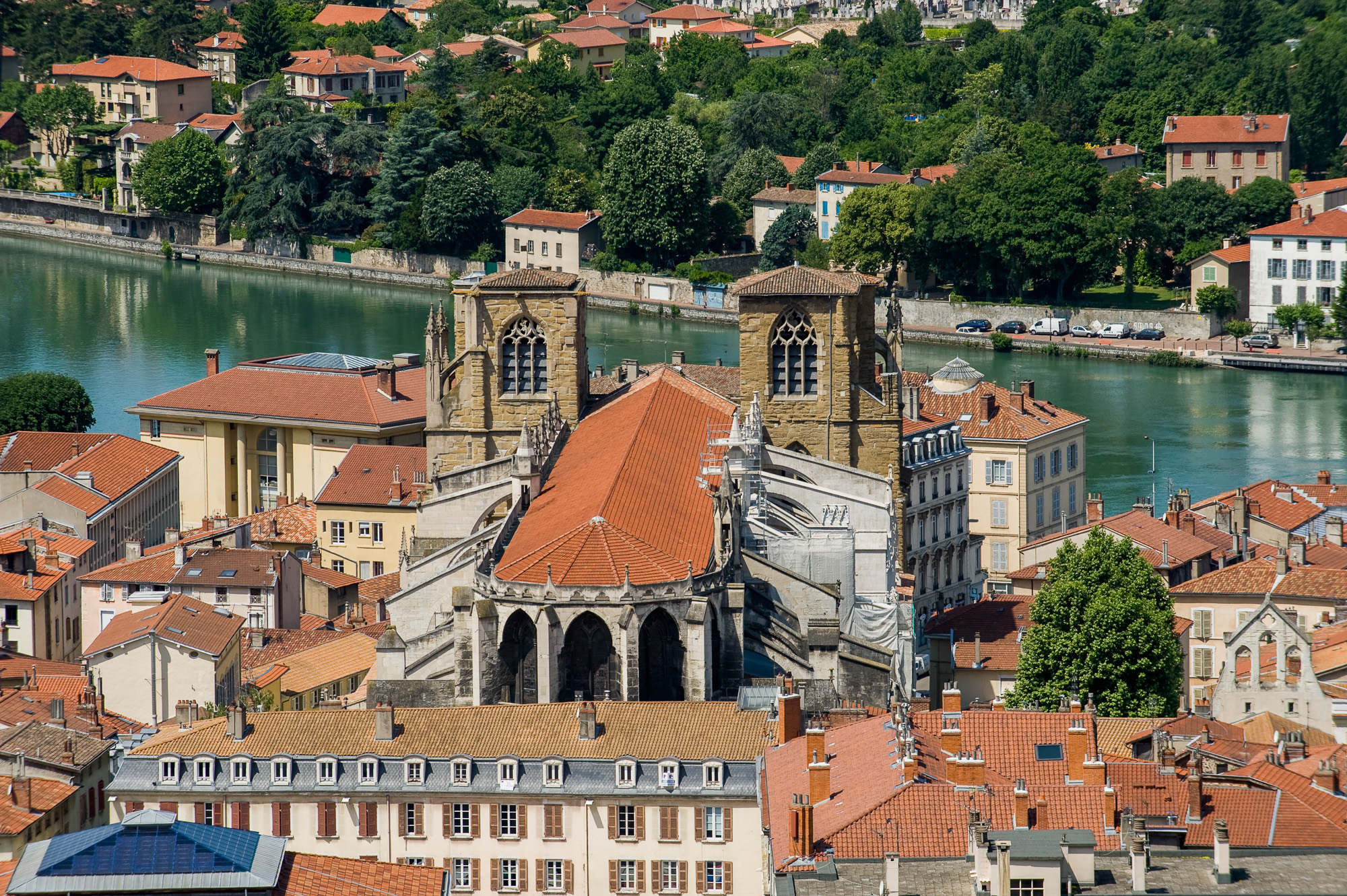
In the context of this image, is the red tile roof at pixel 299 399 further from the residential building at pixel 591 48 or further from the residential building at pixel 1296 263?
the residential building at pixel 591 48

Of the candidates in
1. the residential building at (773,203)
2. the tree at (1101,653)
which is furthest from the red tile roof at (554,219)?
the tree at (1101,653)

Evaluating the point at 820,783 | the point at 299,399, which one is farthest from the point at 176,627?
the point at 299,399

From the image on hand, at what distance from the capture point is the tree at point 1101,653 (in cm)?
5078

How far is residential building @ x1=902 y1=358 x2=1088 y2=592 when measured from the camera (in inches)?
2940

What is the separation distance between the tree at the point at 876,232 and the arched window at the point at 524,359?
61.6m

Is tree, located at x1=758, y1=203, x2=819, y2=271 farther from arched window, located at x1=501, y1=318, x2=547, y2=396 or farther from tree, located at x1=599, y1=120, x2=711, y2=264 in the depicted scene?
arched window, located at x1=501, y1=318, x2=547, y2=396

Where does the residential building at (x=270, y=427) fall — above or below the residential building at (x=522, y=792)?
above

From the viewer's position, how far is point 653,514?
1844 inches

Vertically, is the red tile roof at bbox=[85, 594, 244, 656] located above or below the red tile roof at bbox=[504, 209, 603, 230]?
A: below

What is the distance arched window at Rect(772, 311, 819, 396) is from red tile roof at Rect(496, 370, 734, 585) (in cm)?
192

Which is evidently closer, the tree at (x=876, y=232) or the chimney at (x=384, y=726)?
the chimney at (x=384, y=726)

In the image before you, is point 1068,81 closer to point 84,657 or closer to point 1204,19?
point 1204,19

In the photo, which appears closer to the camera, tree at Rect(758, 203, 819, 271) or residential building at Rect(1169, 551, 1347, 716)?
residential building at Rect(1169, 551, 1347, 716)

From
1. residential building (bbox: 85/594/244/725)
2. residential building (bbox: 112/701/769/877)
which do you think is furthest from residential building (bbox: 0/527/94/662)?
residential building (bbox: 112/701/769/877)
